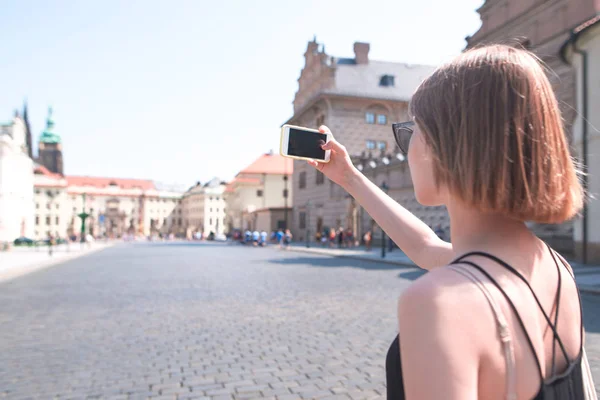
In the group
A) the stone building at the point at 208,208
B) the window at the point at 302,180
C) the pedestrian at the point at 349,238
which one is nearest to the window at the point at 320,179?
the window at the point at 302,180

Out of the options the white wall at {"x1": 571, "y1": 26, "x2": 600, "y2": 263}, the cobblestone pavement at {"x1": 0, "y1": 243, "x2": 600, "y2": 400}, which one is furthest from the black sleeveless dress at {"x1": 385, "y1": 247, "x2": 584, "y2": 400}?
the white wall at {"x1": 571, "y1": 26, "x2": 600, "y2": 263}

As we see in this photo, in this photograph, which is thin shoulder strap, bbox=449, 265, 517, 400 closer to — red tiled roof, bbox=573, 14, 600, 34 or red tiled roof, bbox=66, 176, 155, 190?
red tiled roof, bbox=573, 14, 600, 34

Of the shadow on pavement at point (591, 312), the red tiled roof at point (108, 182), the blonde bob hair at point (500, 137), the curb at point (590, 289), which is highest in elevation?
the red tiled roof at point (108, 182)

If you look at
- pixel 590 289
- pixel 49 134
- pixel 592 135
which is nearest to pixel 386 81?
pixel 592 135

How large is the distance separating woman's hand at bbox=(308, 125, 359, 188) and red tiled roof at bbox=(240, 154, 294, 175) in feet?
243

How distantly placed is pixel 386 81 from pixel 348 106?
508 centimetres

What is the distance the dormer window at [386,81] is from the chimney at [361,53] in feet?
10.8

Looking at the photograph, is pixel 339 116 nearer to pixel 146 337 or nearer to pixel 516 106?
pixel 146 337

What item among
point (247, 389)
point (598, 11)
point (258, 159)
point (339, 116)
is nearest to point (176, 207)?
point (258, 159)

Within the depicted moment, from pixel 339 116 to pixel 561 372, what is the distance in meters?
44.7

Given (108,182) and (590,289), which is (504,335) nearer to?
(590,289)

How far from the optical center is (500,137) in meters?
1.03

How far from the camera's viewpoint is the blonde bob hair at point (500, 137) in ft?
3.37

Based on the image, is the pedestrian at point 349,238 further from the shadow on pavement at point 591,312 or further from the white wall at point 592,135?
the shadow on pavement at point 591,312
